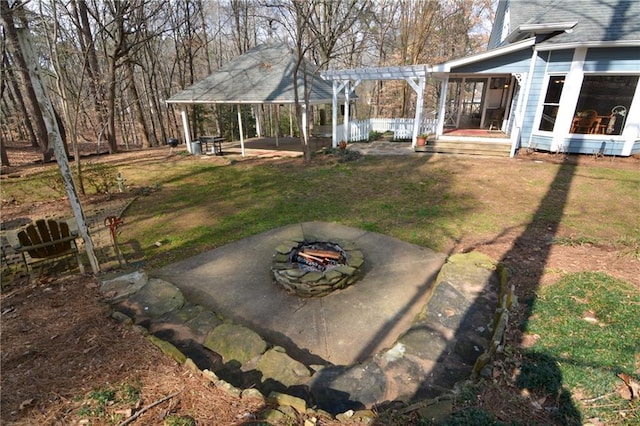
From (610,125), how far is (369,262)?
1112cm

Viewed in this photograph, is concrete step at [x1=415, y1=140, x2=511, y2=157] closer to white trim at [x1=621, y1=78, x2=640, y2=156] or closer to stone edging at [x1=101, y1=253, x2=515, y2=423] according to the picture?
white trim at [x1=621, y1=78, x2=640, y2=156]

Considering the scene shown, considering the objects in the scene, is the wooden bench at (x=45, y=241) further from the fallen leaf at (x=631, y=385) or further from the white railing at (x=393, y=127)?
the white railing at (x=393, y=127)

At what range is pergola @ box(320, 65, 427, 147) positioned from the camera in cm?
1210

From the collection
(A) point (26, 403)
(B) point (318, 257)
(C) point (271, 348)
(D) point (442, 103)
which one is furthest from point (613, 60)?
(A) point (26, 403)

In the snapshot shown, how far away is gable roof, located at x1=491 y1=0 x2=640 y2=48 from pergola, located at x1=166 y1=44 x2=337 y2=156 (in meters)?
7.76

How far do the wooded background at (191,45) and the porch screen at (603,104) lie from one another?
385 inches

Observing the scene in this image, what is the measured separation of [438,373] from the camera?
3.12 m

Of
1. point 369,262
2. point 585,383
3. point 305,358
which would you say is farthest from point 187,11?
point 585,383

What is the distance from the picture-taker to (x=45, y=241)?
4.79 meters

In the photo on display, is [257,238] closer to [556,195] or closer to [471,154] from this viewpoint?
[556,195]

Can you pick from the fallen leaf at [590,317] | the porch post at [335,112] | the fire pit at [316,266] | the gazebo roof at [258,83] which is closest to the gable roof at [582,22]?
the porch post at [335,112]

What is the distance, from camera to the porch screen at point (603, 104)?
10234 millimetres

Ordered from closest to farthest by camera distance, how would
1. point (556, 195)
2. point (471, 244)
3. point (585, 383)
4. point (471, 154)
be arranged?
point (585, 383) < point (471, 244) < point (556, 195) < point (471, 154)

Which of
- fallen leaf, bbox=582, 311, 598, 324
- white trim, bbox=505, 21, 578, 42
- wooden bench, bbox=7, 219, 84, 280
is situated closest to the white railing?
white trim, bbox=505, 21, 578, 42
